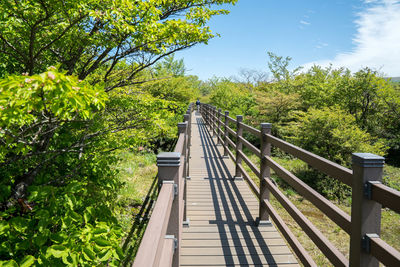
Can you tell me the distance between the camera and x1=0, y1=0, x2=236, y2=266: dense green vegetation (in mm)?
2051

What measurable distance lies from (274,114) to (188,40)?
10236mm

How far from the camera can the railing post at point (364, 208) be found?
59.3 inches

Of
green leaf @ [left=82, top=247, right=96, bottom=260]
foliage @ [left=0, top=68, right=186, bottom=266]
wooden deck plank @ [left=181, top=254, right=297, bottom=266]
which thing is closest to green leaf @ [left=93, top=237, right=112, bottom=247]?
foliage @ [left=0, top=68, right=186, bottom=266]

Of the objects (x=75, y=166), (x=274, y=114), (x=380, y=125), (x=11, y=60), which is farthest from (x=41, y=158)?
(x=380, y=125)

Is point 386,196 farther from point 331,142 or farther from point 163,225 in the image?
point 331,142

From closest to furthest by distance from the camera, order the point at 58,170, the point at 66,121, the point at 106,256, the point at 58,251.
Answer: the point at 58,251 < the point at 106,256 < the point at 66,121 < the point at 58,170

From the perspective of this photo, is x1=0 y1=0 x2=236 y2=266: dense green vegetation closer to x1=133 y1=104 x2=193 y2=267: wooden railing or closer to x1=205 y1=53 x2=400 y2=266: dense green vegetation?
x1=133 y1=104 x2=193 y2=267: wooden railing

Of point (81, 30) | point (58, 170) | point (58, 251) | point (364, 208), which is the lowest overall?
point (58, 251)

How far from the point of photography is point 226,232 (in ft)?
10.8

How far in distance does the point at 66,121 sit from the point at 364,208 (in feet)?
8.96

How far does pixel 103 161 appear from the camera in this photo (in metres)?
3.90

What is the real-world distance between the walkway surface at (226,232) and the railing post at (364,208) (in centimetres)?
125

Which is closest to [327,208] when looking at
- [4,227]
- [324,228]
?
[4,227]

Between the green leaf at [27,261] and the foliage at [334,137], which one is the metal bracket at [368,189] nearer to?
the green leaf at [27,261]
